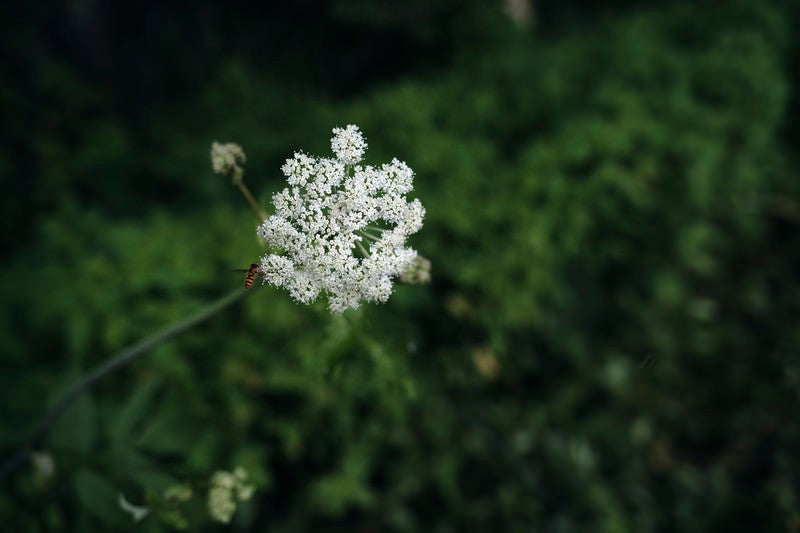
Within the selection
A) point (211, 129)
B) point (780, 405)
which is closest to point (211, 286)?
point (211, 129)

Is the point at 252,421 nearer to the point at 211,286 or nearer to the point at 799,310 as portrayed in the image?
the point at 211,286

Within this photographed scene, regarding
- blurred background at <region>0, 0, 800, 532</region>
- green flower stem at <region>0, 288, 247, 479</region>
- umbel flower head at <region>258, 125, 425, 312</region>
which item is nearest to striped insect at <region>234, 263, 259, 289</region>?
umbel flower head at <region>258, 125, 425, 312</region>

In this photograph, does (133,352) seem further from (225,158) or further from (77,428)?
(77,428)

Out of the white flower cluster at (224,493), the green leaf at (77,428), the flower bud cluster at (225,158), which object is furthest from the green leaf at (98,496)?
the flower bud cluster at (225,158)

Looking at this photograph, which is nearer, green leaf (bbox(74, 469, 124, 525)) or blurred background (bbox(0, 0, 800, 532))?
green leaf (bbox(74, 469, 124, 525))

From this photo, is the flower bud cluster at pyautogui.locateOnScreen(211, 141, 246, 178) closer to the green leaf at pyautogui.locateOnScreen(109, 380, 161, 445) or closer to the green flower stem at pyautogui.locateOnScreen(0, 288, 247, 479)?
→ the green flower stem at pyautogui.locateOnScreen(0, 288, 247, 479)

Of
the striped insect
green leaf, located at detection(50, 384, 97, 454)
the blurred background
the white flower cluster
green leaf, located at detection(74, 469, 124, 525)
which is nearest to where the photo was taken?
the striped insect

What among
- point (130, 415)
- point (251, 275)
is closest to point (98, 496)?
point (130, 415)
